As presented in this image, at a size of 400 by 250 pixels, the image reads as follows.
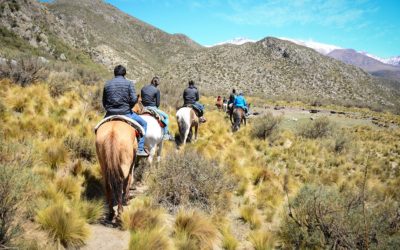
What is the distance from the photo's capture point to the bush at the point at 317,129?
A: 15.6 metres

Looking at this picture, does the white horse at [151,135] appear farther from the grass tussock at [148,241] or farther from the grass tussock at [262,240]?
the grass tussock at [262,240]

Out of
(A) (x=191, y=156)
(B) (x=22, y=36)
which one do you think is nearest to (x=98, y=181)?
(A) (x=191, y=156)

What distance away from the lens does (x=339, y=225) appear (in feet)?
13.4

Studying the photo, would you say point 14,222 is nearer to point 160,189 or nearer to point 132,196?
point 132,196

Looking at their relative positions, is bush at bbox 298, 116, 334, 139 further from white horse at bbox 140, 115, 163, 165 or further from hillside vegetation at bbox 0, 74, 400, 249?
white horse at bbox 140, 115, 163, 165

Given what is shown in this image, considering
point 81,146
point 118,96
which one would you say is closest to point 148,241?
point 118,96

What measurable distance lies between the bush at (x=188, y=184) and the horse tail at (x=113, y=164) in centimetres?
127

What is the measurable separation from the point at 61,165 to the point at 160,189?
2.22 m

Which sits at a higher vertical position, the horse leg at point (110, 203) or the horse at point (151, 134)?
the horse at point (151, 134)

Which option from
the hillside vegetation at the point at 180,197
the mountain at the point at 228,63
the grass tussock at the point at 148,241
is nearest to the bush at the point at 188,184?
the hillside vegetation at the point at 180,197

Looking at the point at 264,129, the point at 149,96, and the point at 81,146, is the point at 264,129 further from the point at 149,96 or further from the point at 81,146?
the point at 81,146

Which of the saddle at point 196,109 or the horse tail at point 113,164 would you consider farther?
the saddle at point 196,109

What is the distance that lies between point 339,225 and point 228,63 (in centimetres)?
6613

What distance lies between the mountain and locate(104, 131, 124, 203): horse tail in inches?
1712
